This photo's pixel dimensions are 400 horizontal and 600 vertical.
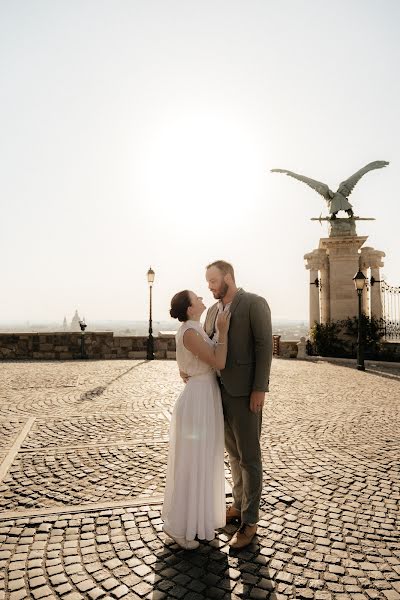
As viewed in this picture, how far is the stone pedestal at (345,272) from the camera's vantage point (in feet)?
56.3

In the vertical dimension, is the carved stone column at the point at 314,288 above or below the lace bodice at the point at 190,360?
above

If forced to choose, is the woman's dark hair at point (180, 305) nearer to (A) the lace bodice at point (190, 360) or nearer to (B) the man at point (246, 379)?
(A) the lace bodice at point (190, 360)

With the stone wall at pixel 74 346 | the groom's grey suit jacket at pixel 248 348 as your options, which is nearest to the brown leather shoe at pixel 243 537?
the groom's grey suit jacket at pixel 248 348

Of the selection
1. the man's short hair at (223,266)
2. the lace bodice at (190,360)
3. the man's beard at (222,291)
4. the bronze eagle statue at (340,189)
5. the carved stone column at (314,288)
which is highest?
the bronze eagle statue at (340,189)

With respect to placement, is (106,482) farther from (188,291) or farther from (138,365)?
(138,365)

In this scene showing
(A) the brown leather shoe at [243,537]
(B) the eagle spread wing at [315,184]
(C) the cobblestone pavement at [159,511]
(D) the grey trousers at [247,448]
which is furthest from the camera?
(B) the eagle spread wing at [315,184]

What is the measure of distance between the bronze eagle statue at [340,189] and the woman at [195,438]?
16.2 metres

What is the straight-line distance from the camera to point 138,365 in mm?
15359

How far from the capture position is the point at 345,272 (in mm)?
17312

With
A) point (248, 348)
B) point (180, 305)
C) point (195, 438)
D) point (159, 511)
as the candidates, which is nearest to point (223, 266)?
point (180, 305)

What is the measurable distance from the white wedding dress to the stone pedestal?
15088mm

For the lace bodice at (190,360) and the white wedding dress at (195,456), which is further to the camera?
the lace bodice at (190,360)

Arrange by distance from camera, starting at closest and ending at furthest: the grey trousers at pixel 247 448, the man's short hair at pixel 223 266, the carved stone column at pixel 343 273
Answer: the grey trousers at pixel 247 448, the man's short hair at pixel 223 266, the carved stone column at pixel 343 273

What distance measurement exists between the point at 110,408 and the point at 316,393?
4.92 meters
